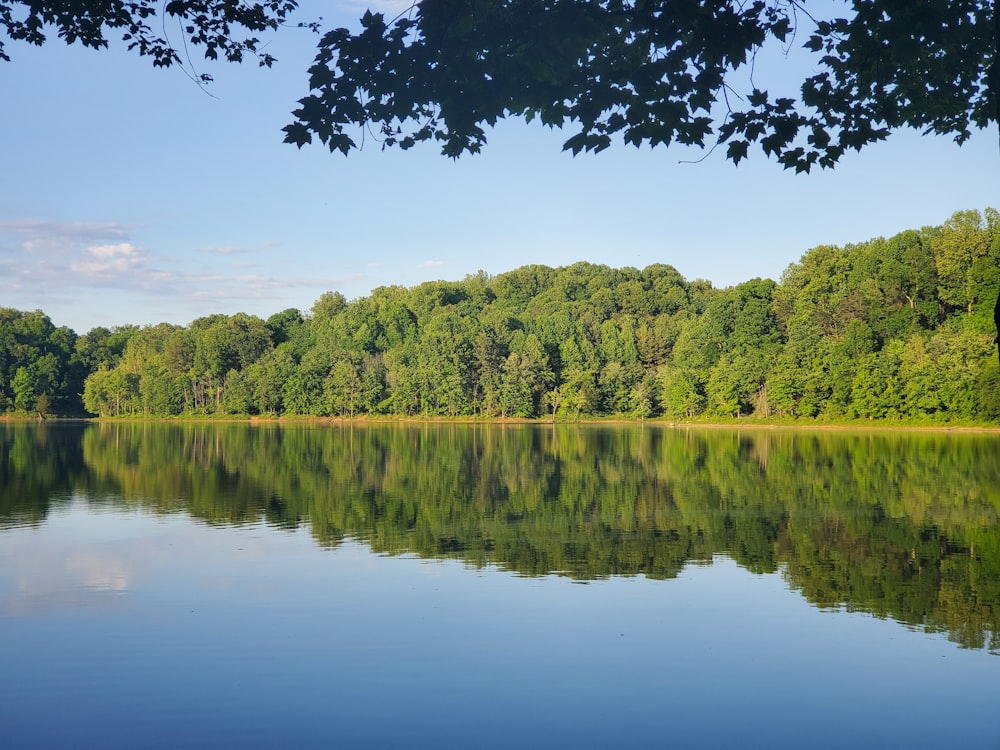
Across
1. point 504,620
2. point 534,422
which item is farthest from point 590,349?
point 504,620

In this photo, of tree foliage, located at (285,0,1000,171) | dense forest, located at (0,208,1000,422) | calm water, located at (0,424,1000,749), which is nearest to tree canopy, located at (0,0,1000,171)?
tree foliage, located at (285,0,1000,171)

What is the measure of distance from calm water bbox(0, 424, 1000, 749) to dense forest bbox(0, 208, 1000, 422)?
4664 cm

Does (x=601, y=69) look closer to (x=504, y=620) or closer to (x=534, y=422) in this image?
(x=504, y=620)

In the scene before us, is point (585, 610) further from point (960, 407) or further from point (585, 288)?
point (585, 288)

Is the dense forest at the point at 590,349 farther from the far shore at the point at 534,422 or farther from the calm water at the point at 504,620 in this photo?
the calm water at the point at 504,620

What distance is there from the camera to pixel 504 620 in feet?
36.4

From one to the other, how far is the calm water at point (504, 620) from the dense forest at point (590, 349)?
153ft

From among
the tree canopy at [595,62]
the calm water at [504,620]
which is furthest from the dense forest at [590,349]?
the tree canopy at [595,62]

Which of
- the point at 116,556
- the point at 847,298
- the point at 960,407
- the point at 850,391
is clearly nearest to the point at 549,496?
the point at 116,556

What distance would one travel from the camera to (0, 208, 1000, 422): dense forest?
229 feet

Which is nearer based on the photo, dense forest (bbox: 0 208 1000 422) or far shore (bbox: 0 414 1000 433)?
far shore (bbox: 0 414 1000 433)

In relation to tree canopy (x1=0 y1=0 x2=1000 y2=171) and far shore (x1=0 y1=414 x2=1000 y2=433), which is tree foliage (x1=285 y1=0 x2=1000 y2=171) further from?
far shore (x1=0 y1=414 x2=1000 y2=433)

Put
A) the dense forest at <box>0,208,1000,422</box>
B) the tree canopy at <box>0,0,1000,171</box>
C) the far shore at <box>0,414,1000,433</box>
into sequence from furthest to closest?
the dense forest at <box>0,208,1000,422</box>
the far shore at <box>0,414,1000,433</box>
the tree canopy at <box>0,0,1000,171</box>

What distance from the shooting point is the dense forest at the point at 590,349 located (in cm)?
6975
